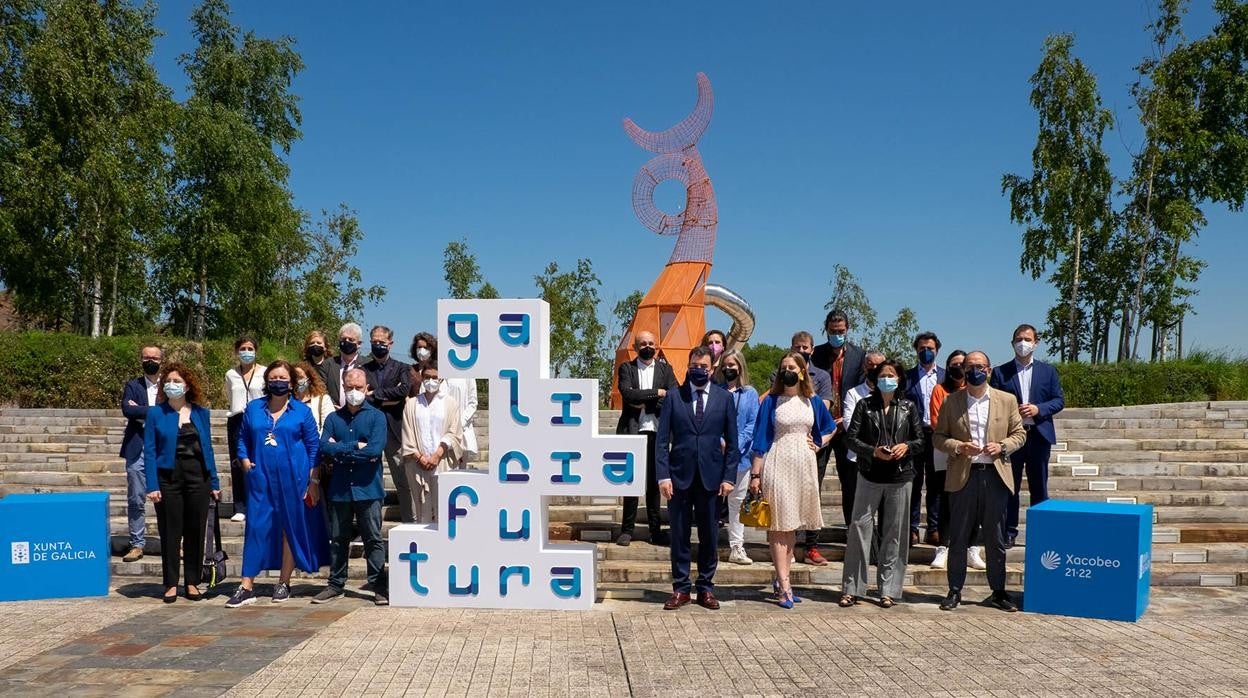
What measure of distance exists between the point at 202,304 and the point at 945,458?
24.6m

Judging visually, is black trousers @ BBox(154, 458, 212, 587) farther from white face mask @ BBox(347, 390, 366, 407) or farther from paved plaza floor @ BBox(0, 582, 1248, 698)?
white face mask @ BBox(347, 390, 366, 407)

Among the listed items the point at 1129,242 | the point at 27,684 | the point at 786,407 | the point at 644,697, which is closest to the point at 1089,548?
the point at 786,407

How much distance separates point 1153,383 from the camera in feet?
59.1

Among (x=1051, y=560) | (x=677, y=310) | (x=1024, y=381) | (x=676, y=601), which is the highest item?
(x=677, y=310)

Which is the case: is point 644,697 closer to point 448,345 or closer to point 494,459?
point 494,459

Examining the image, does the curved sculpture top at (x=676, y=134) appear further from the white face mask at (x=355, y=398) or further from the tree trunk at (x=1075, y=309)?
the white face mask at (x=355, y=398)

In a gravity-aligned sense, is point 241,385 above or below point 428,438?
above

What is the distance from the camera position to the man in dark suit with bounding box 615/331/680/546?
7297 mm

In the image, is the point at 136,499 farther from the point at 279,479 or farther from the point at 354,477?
the point at 354,477

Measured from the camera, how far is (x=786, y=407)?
647 cm

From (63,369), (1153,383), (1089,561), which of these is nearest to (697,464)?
(1089,561)

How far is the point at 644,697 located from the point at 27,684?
3213mm

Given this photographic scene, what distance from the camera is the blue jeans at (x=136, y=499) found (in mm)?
7426

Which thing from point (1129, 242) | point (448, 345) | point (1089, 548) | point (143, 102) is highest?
point (143, 102)
